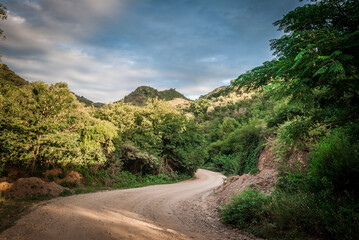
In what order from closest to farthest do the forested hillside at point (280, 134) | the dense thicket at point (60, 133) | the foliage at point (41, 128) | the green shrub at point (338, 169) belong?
the forested hillside at point (280, 134) < the green shrub at point (338, 169) < the foliage at point (41, 128) < the dense thicket at point (60, 133)

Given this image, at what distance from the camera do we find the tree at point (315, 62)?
4121mm

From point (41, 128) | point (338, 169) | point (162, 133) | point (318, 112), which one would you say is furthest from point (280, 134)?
point (162, 133)

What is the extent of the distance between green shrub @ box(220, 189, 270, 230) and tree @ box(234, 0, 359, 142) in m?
2.94

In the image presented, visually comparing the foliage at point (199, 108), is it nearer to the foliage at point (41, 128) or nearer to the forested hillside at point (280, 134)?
the forested hillside at point (280, 134)

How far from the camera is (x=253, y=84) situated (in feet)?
21.2

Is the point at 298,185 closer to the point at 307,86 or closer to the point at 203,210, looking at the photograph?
the point at 307,86

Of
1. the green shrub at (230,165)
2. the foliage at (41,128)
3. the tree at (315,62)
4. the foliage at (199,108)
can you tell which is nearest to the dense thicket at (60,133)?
the foliage at (41,128)

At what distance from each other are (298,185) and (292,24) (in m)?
5.91

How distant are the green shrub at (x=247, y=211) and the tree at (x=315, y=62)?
116 inches

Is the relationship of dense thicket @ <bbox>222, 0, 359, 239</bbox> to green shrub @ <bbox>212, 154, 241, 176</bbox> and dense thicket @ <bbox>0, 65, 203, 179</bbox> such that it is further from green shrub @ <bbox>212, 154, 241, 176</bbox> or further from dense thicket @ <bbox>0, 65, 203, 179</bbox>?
dense thicket @ <bbox>0, 65, 203, 179</bbox>

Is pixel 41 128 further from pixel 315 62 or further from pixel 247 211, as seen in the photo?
pixel 315 62

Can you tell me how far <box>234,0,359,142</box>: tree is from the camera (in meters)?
4.12

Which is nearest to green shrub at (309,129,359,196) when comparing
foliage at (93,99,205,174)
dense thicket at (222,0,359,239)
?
dense thicket at (222,0,359,239)

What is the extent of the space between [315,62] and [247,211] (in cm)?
549
